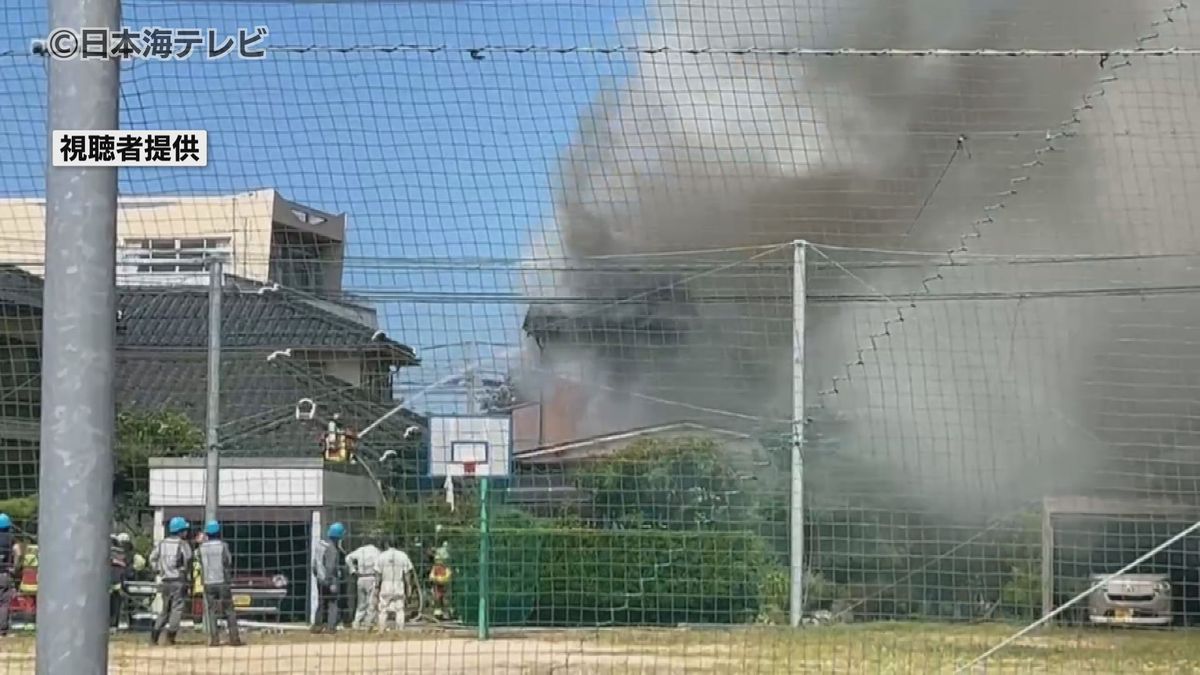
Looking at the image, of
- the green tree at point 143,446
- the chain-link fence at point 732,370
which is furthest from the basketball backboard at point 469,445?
the green tree at point 143,446

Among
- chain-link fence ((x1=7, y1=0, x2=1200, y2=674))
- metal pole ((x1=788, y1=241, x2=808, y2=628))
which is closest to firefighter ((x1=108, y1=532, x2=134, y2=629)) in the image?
chain-link fence ((x1=7, y1=0, x2=1200, y2=674))

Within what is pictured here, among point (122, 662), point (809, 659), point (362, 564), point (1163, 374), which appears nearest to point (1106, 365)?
point (1163, 374)

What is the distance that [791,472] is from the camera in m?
12.1

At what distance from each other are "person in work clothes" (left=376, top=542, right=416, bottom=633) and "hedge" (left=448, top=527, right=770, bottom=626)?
75cm

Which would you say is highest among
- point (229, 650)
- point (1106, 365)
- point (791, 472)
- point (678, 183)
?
point (678, 183)

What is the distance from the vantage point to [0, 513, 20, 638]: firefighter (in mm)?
15055

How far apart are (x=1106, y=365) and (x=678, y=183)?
4560 millimetres

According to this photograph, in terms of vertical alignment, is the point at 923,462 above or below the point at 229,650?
above

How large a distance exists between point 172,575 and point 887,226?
6666mm

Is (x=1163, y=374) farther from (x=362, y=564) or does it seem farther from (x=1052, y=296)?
(x=362, y=564)

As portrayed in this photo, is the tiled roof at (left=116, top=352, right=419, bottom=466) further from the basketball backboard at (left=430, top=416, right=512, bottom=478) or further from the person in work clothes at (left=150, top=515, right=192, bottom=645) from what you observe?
the basketball backboard at (left=430, top=416, right=512, bottom=478)

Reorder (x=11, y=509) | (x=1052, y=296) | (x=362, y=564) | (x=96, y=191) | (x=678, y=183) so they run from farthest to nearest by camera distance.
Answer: (x=11, y=509) < (x=362, y=564) < (x=1052, y=296) < (x=678, y=183) < (x=96, y=191)

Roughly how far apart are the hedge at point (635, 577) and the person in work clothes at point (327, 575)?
1.56 meters

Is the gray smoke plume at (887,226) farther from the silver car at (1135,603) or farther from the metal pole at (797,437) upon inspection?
the silver car at (1135,603)
